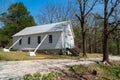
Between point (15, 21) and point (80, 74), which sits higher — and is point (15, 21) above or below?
above

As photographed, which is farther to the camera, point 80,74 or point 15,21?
point 15,21

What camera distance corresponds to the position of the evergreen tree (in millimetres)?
46312

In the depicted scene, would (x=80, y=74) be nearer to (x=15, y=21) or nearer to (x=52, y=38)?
(x=52, y=38)

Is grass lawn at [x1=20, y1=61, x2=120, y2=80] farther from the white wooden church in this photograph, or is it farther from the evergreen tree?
the evergreen tree

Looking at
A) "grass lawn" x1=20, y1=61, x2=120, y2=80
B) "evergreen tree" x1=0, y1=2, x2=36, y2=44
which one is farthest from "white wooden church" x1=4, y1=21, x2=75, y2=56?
"grass lawn" x1=20, y1=61, x2=120, y2=80

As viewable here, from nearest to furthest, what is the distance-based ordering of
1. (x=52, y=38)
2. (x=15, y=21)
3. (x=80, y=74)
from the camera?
1. (x=80, y=74)
2. (x=52, y=38)
3. (x=15, y=21)

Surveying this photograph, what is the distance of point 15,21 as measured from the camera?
47688 millimetres

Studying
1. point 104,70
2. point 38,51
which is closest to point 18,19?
point 38,51

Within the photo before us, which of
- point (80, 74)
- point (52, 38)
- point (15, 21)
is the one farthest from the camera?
point (15, 21)

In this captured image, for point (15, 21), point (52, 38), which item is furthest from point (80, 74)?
point (15, 21)

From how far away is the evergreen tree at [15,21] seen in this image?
46312 mm

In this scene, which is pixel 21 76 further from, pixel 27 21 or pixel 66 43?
pixel 27 21

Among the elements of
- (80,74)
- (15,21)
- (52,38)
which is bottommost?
(80,74)

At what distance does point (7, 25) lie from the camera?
155ft
